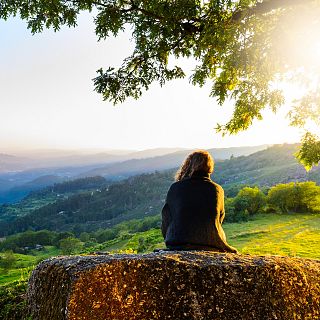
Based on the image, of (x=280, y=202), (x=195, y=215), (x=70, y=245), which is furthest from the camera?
(x=70, y=245)

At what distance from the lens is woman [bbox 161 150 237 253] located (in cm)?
653

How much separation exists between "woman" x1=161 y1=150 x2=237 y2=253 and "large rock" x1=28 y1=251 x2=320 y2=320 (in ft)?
5.67

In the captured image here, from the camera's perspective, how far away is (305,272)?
4875 millimetres

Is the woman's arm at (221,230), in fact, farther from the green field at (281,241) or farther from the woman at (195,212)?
the green field at (281,241)

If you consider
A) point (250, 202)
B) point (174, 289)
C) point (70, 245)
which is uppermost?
point (174, 289)

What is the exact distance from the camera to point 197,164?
7305 mm

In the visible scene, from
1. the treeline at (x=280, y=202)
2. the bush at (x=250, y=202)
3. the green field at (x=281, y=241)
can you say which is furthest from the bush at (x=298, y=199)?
the green field at (x=281, y=241)

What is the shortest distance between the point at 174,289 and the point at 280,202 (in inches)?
1995

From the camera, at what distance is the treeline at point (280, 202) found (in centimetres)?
5103

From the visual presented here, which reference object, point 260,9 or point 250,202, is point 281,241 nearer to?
point 260,9

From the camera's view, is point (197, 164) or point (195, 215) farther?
point (197, 164)

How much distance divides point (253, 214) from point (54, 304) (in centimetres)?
4996

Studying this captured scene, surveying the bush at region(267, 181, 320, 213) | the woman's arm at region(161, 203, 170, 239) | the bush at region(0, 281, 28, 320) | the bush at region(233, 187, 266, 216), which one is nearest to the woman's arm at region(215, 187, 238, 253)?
the woman's arm at region(161, 203, 170, 239)

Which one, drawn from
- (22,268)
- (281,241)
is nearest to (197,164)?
(281,241)
